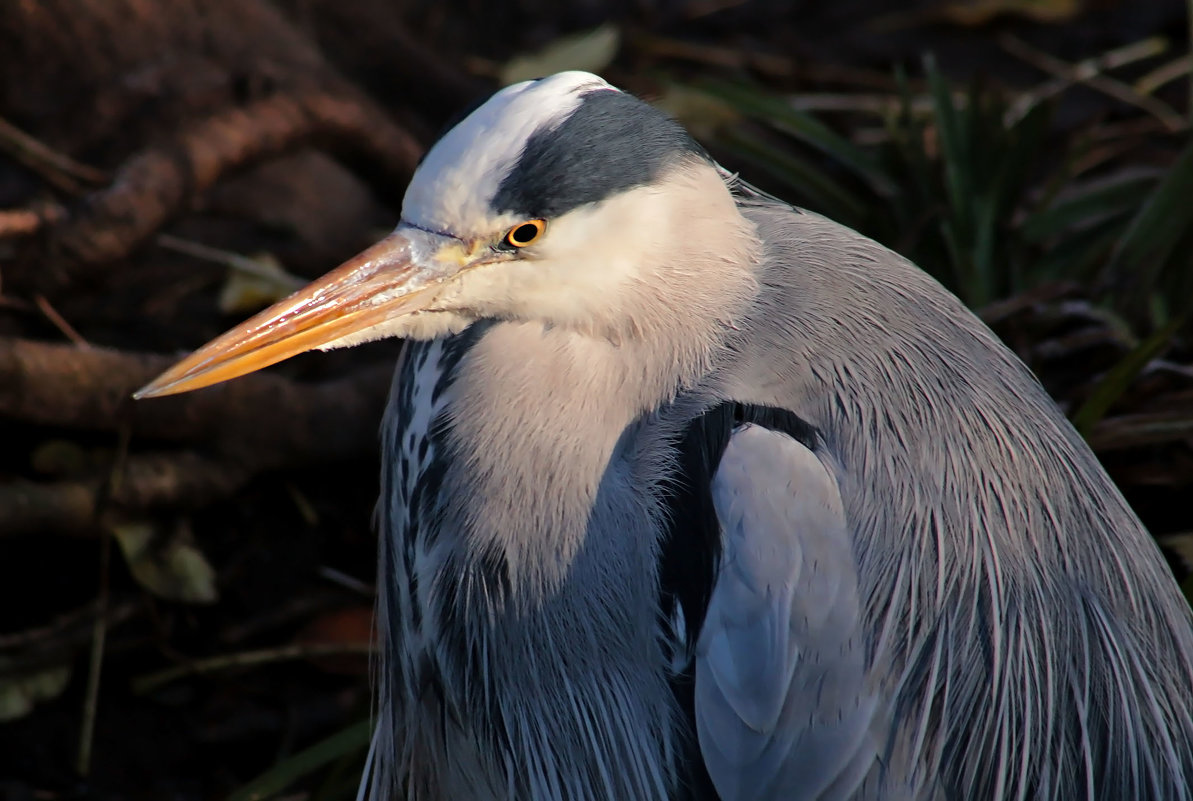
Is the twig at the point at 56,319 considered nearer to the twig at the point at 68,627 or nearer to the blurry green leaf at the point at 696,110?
the twig at the point at 68,627

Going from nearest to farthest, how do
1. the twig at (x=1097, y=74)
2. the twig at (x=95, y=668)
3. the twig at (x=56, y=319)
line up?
the twig at (x=95, y=668), the twig at (x=56, y=319), the twig at (x=1097, y=74)

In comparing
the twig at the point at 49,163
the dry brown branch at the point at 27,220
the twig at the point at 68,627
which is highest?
the twig at the point at 49,163

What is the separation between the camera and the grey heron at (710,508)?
4.31ft

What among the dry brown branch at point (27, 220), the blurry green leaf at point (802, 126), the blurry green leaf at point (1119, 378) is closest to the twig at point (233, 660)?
the dry brown branch at point (27, 220)

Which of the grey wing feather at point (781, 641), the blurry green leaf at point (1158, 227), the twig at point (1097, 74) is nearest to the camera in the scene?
the grey wing feather at point (781, 641)

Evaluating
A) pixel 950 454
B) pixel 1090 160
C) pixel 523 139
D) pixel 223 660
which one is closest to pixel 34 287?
pixel 223 660

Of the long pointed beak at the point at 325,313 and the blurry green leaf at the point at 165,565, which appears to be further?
the blurry green leaf at the point at 165,565

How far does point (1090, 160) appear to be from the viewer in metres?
3.04

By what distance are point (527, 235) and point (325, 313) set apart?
0.26 meters

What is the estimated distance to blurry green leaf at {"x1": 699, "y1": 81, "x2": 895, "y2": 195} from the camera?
269cm

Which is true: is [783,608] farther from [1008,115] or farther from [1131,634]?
[1008,115]

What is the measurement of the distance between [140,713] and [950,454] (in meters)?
1.57

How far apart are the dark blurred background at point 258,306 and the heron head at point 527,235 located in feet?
2.86

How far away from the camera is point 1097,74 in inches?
115
